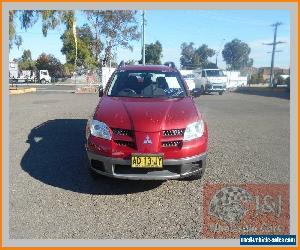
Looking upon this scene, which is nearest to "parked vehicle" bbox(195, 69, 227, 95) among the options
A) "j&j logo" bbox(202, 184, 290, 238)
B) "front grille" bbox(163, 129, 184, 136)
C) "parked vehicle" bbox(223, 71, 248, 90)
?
"parked vehicle" bbox(223, 71, 248, 90)

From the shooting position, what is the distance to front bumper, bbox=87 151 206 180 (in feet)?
15.5

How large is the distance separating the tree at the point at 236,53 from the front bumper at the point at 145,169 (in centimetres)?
9924

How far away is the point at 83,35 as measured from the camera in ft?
169

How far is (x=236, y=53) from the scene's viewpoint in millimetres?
101875

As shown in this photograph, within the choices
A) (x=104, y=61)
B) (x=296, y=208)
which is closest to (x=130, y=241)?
(x=296, y=208)

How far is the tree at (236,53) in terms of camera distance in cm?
10106

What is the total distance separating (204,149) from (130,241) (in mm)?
1853

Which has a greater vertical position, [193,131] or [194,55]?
[194,55]

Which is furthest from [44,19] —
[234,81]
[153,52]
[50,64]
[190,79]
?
[50,64]

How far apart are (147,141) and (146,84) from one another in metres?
1.95

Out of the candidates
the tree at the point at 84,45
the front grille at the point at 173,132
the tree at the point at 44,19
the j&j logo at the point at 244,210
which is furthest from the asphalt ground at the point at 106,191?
the tree at the point at 84,45

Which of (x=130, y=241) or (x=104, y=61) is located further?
(x=104, y=61)

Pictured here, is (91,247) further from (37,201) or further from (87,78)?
(87,78)

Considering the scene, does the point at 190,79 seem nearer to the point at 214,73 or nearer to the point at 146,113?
the point at 214,73
